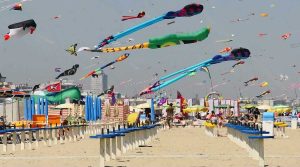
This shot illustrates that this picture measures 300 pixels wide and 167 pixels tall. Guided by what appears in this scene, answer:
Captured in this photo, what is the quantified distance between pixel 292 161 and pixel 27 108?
92.5 feet

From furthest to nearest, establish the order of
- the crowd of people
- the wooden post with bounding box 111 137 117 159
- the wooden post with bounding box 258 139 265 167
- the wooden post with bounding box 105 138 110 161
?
the crowd of people
the wooden post with bounding box 111 137 117 159
the wooden post with bounding box 105 138 110 161
the wooden post with bounding box 258 139 265 167

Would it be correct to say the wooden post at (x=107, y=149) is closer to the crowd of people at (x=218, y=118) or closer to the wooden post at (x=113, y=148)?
the wooden post at (x=113, y=148)

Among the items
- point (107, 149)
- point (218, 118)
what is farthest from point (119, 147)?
point (218, 118)

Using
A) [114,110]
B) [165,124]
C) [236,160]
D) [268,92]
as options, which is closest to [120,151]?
[236,160]

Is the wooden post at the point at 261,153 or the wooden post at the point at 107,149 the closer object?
the wooden post at the point at 261,153

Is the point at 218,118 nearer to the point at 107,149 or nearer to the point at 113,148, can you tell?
the point at 113,148

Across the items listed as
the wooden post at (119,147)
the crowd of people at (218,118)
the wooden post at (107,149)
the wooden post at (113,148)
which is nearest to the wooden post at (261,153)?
the wooden post at (107,149)

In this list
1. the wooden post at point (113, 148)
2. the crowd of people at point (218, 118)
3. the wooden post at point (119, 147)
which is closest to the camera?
the wooden post at point (113, 148)

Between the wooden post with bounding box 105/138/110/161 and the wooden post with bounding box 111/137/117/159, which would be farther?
the wooden post with bounding box 111/137/117/159

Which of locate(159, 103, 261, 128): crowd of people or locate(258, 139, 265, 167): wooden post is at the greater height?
locate(159, 103, 261, 128): crowd of people

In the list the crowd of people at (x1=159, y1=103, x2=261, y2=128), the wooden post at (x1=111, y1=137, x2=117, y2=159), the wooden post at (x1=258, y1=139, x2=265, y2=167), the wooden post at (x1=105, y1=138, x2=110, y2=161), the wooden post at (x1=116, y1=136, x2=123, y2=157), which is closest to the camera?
the wooden post at (x1=258, y1=139, x2=265, y2=167)

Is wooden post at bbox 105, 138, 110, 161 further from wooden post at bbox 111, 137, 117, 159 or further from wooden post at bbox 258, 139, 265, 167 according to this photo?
wooden post at bbox 258, 139, 265, 167

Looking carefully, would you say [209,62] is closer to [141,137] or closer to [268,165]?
[141,137]

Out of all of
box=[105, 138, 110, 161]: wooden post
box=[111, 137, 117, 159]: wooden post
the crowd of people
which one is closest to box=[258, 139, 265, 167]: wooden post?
box=[105, 138, 110, 161]: wooden post
